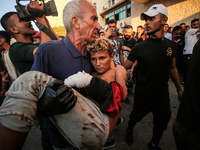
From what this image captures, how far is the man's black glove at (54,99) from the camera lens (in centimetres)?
71

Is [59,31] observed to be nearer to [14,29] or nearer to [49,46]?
[14,29]

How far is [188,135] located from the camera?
3.27 feet

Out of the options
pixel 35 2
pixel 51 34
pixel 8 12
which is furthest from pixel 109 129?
pixel 8 12

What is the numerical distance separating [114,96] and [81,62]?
597mm

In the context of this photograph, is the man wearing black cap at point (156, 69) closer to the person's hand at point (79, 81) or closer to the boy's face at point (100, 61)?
the boy's face at point (100, 61)

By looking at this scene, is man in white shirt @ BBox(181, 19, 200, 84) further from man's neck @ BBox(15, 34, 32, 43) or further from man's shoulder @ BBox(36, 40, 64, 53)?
man's neck @ BBox(15, 34, 32, 43)

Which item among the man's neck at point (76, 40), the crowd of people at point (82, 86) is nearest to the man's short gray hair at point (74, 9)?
the crowd of people at point (82, 86)

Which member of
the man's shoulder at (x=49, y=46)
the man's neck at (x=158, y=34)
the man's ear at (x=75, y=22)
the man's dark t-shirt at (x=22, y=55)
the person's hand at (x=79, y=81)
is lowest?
the person's hand at (x=79, y=81)

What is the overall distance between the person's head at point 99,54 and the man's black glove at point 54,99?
0.88 m

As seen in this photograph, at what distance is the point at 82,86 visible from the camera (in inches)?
38.8

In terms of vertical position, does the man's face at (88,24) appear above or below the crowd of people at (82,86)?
above

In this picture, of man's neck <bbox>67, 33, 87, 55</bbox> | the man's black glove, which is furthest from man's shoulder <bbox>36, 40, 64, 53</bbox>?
the man's black glove

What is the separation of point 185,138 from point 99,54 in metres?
1.39

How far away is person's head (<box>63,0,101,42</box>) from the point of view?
1.27m
